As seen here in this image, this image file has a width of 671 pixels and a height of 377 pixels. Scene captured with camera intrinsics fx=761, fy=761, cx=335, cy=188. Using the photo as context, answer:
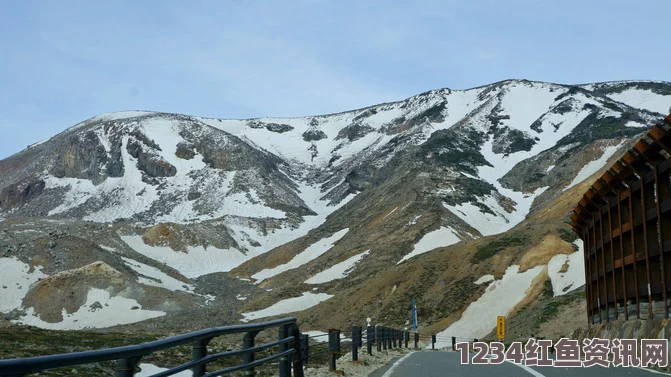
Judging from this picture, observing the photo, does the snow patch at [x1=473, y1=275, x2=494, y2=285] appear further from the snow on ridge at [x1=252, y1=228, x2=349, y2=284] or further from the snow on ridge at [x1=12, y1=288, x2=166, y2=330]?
the snow on ridge at [x1=252, y1=228, x2=349, y2=284]

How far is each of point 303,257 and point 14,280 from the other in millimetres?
46072

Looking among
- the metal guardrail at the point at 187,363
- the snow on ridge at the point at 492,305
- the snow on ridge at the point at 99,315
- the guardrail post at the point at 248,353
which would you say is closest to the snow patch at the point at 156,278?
the snow on ridge at the point at 99,315

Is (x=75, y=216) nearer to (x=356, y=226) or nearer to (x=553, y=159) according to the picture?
(x=356, y=226)

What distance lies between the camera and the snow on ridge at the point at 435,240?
103 meters

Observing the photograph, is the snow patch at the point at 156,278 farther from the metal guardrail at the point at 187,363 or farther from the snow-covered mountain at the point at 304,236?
the metal guardrail at the point at 187,363

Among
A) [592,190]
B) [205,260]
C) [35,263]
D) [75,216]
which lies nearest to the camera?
[592,190]

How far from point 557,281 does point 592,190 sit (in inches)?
1778

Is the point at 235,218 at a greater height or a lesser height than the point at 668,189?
greater

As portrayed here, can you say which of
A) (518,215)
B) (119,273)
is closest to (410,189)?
(518,215)

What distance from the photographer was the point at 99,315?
90.1 m

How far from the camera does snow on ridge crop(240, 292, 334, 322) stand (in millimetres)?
88125

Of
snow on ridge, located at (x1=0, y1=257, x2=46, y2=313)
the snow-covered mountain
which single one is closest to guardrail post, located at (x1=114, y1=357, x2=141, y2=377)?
the snow-covered mountain

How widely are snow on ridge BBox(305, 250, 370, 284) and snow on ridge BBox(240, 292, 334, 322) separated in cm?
738

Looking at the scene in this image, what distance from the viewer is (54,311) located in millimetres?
90500
